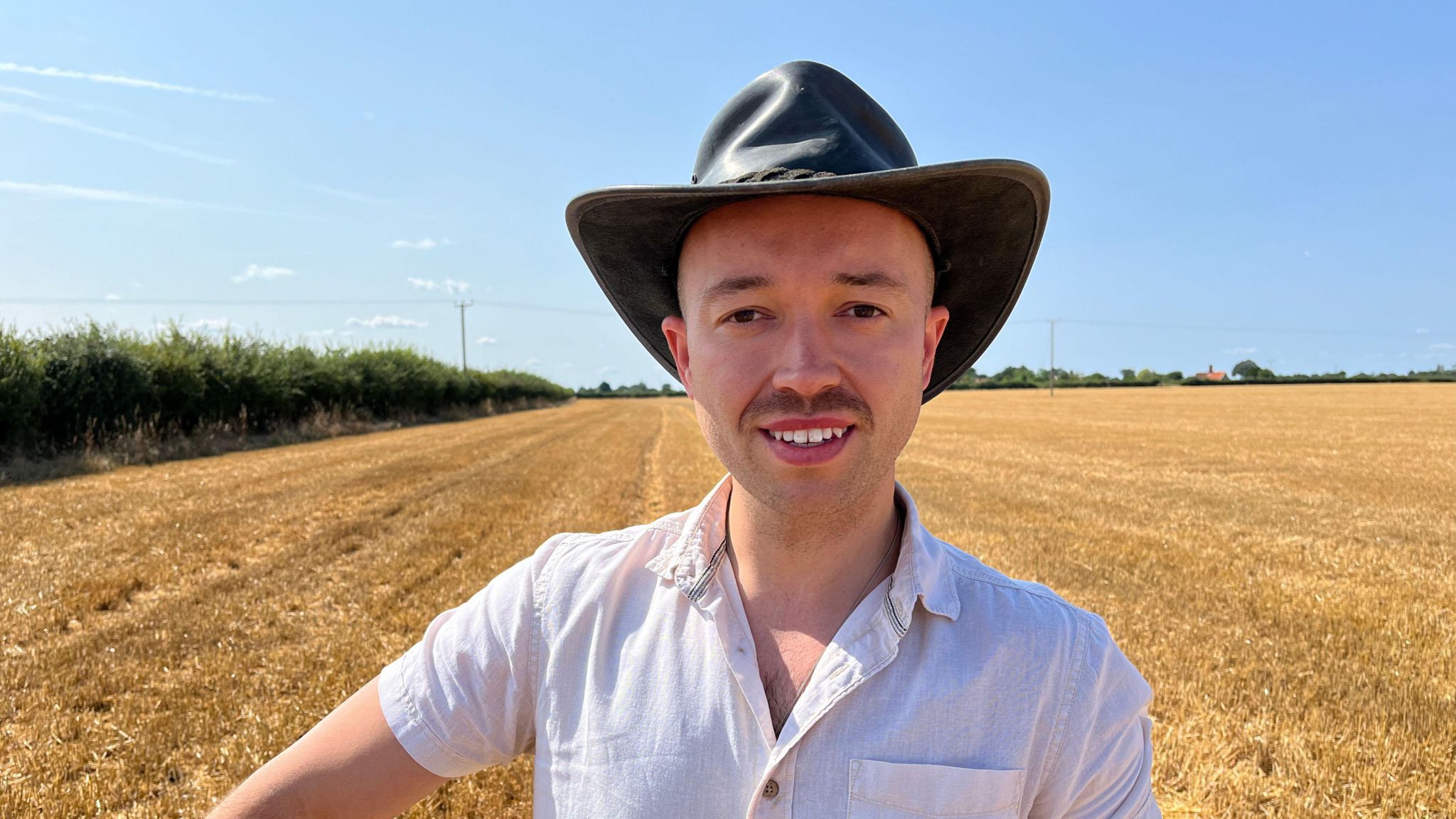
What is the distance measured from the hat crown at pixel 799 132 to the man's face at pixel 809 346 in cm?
6

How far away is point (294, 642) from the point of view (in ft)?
18.1

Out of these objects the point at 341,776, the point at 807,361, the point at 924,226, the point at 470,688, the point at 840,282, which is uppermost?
the point at 924,226

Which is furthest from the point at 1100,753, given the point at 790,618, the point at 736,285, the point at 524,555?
the point at 524,555

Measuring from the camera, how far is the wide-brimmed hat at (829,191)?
4.72 ft

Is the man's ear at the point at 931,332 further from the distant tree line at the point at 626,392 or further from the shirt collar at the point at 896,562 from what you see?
the distant tree line at the point at 626,392

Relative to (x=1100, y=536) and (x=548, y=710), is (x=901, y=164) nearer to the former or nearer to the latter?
(x=548, y=710)

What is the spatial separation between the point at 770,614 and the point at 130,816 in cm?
333

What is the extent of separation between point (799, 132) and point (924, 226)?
1.01 ft

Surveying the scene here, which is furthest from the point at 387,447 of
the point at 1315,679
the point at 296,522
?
the point at 1315,679

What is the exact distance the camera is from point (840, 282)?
4.64ft

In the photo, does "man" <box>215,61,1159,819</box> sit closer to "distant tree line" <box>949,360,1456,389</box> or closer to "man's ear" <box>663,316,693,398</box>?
"man's ear" <box>663,316,693,398</box>

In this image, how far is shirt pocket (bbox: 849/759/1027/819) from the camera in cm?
125

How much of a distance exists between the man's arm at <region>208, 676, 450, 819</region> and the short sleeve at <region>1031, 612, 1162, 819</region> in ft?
3.55

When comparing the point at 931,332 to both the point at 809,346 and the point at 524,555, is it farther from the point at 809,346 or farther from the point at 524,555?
the point at 524,555
